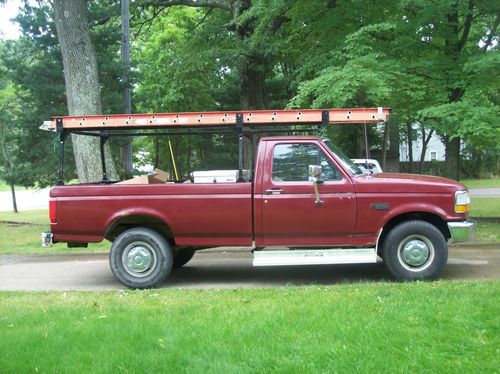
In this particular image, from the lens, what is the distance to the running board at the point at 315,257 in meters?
7.33

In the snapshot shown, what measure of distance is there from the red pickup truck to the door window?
0.01 m

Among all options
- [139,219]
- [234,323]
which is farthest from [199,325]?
[139,219]

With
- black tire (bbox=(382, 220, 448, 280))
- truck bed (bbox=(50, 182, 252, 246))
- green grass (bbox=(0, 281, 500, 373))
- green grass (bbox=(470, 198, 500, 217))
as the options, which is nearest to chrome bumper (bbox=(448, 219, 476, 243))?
black tire (bbox=(382, 220, 448, 280))

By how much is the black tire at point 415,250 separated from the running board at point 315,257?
0.91 feet

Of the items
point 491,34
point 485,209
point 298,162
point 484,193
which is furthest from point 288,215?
point 484,193

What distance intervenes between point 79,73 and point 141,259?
729cm

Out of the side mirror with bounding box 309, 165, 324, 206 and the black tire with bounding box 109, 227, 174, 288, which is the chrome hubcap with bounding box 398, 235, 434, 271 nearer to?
the side mirror with bounding box 309, 165, 324, 206

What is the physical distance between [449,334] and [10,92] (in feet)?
74.9

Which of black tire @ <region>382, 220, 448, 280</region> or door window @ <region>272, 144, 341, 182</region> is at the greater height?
door window @ <region>272, 144, 341, 182</region>

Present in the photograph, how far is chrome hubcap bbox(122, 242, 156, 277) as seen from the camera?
303 inches

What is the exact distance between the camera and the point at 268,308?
572cm

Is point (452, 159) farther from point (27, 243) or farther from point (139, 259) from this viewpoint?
point (27, 243)

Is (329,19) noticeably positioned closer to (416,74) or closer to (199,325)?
(416,74)

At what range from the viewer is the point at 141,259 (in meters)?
7.70
